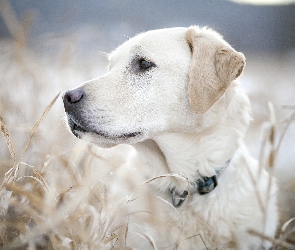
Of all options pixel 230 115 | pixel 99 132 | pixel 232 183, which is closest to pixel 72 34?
pixel 99 132

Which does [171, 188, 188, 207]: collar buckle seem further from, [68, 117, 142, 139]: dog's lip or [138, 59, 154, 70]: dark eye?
[138, 59, 154, 70]: dark eye

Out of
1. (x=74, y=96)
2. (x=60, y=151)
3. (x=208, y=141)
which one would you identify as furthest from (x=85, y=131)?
(x=208, y=141)

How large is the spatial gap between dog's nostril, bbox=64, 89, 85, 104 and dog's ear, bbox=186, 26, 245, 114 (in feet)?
1.59

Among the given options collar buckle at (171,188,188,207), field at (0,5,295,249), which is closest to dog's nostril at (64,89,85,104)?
field at (0,5,295,249)

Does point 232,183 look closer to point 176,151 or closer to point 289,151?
point 176,151

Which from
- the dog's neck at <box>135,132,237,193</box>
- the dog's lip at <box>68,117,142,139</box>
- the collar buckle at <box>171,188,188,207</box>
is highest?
the dog's lip at <box>68,117,142,139</box>

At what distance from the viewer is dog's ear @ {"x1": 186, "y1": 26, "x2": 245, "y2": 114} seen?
72.4 inches

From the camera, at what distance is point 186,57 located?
1.97 meters

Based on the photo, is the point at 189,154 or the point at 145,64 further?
the point at 189,154

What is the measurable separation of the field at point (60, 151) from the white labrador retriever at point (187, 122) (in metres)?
0.15

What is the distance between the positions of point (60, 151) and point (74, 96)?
43 cm

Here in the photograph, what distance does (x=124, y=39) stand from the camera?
2646 mm

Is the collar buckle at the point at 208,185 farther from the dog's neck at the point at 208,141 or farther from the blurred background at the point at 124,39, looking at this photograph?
the blurred background at the point at 124,39

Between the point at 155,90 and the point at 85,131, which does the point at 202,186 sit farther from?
the point at 85,131
